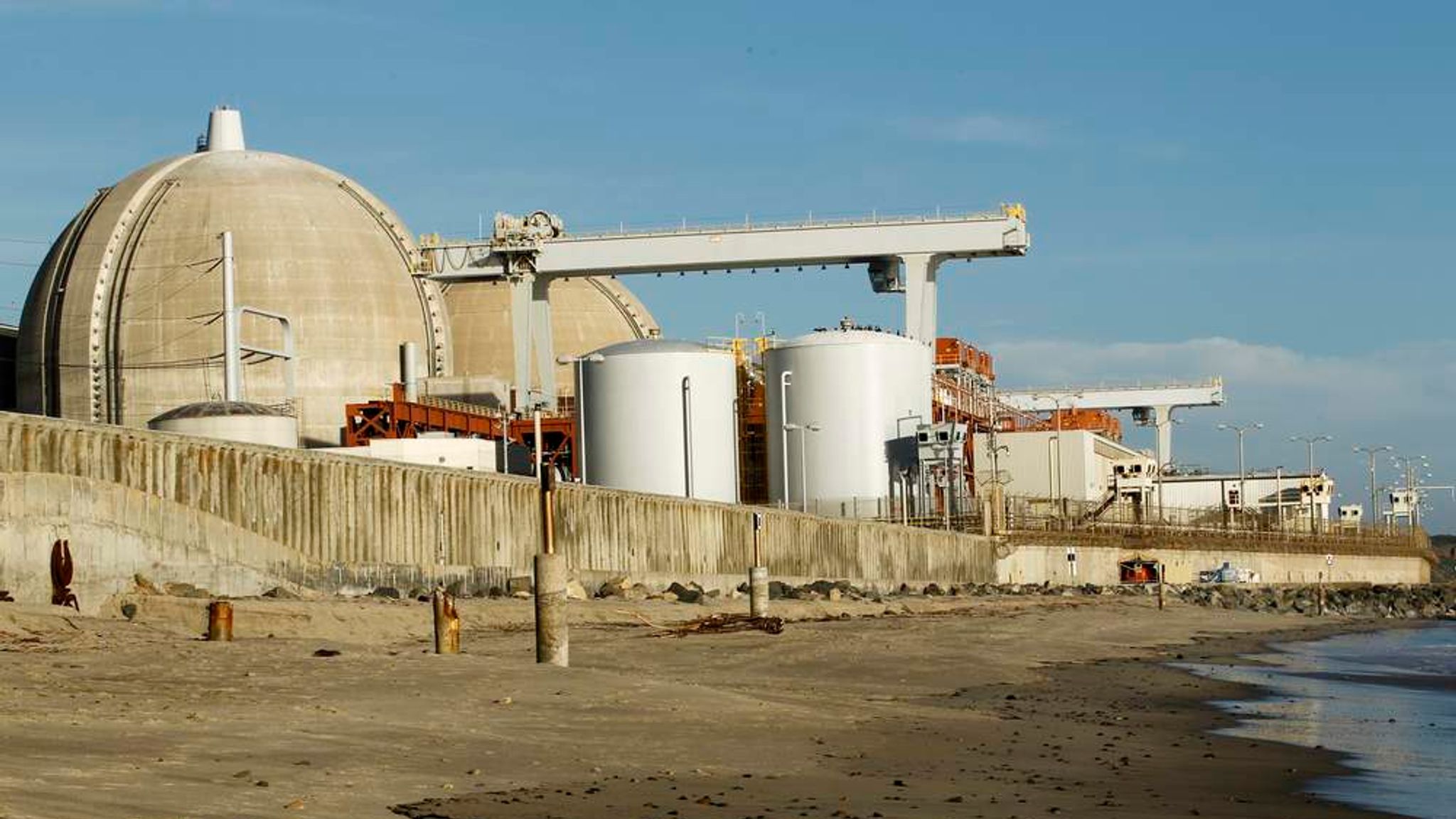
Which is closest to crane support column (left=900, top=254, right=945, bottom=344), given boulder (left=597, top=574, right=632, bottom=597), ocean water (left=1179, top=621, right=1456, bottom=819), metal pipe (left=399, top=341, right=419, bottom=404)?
metal pipe (left=399, top=341, right=419, bottom=404)

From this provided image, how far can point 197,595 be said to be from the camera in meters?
29.3

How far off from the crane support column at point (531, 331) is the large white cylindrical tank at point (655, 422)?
3334mm

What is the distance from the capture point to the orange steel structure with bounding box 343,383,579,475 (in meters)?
78.4

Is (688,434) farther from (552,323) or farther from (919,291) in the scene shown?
(552,323)

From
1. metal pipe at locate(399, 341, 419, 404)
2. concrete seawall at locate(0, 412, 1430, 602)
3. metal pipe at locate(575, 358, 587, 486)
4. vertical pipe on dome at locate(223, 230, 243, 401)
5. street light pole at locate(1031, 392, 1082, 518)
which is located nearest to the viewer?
concrete seawall at locate(0, 412, 1430, 602)

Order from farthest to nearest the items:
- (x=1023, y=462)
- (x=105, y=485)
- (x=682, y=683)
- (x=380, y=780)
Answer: (x=1023, y=462) < (x=105, y=485) < (x=682, y=683) < (x=380, y=780)

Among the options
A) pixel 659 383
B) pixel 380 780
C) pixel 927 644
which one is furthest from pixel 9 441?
pixel 659 383

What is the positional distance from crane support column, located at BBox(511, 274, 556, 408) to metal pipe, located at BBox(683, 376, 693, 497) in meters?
6.38

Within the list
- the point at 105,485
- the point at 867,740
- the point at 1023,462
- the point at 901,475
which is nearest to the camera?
the point at 867,740

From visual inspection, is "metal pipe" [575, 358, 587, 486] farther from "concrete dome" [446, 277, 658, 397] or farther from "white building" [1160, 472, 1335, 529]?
"white building" [1160, 472, 1335, 529]

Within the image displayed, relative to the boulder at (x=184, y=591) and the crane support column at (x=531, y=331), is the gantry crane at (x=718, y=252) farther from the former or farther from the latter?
the boulder at (x=184, y=591)

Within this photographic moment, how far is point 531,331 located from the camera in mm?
82375

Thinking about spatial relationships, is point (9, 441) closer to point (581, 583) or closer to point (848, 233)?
point (581, 583)

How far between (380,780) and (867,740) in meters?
5.12
